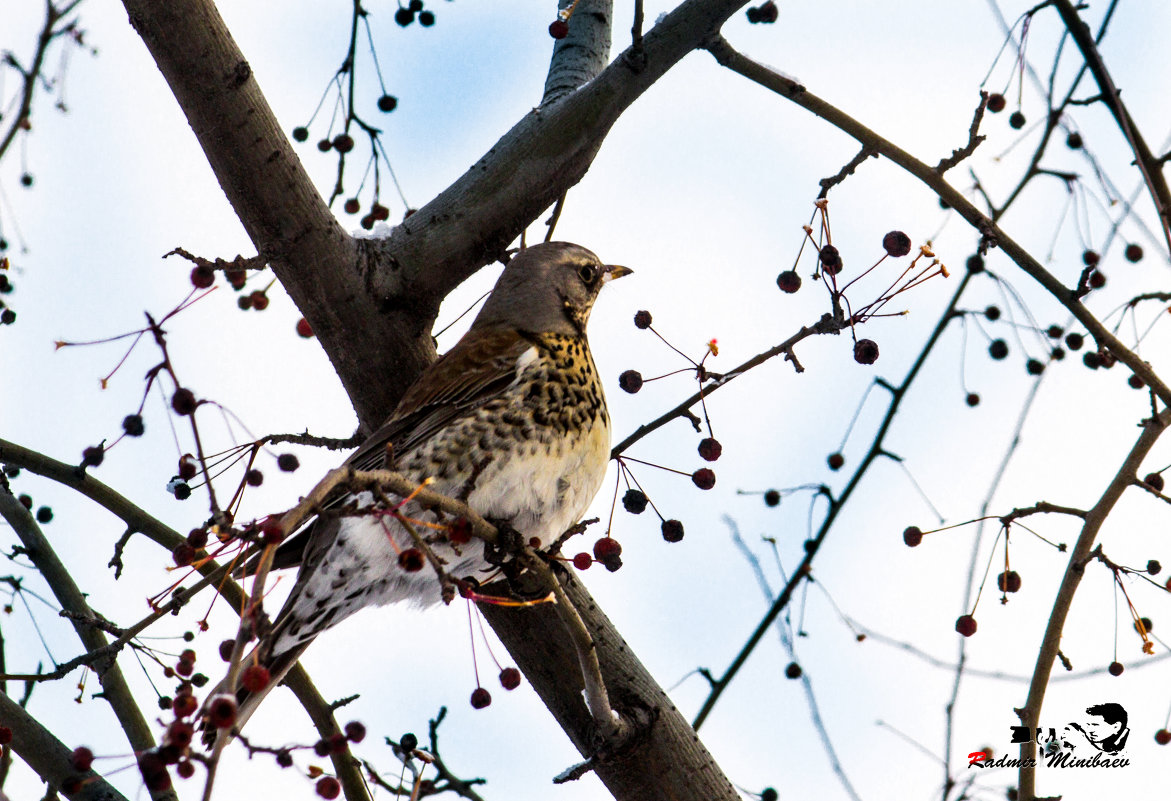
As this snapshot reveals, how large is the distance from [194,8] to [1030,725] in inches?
102

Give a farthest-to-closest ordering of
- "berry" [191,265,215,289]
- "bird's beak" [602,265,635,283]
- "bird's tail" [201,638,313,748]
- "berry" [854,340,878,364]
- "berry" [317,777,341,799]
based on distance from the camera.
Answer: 1. "bird's beak" [602,265,635,283]
2. "berry" [854,340,878,364]
3. "berry" [191,265,215,289]
4. "berry" [317,777,341,799]
5. "bird's tail" [201,638,313,748]

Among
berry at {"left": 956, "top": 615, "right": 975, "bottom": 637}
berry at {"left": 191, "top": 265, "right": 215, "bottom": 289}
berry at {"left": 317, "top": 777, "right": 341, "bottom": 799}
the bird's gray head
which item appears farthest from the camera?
the bird's gray head

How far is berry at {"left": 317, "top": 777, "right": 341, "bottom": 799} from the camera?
2.13 meters

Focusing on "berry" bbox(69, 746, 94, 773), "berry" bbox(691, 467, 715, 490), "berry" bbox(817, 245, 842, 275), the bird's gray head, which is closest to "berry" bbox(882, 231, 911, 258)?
"berry" bbox(817, 245, 842, 275)

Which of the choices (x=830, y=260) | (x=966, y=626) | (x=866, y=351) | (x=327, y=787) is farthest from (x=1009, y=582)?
(x=327, y=787)

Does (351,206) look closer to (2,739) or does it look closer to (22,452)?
(22,452)

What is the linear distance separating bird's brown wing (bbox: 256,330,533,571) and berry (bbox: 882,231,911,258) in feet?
3.67

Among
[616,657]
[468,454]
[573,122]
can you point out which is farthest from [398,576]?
[573,122]

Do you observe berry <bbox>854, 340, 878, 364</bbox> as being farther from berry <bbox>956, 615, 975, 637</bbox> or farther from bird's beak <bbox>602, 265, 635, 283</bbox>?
Answer: bird's beak <bbox>602, 265, 635, 283</bbox>

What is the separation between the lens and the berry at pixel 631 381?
9.98ft

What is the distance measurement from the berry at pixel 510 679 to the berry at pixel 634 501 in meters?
0.51

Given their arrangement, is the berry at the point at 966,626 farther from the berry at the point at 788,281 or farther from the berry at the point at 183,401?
the berry at the point at 183,401

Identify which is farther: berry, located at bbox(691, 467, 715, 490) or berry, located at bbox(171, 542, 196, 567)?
berry, located at bbox(691, 467, 715, 490)

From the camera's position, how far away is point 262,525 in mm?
1624
